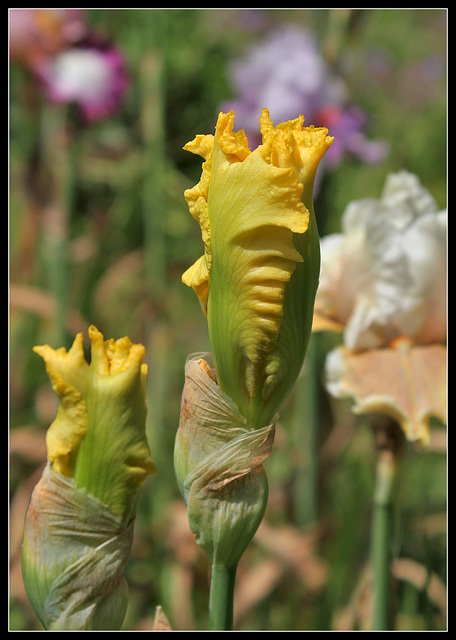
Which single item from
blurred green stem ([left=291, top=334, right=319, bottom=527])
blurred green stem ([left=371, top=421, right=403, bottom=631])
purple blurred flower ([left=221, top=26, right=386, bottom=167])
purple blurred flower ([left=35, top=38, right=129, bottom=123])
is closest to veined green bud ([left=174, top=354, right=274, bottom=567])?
blurred green stem ([left=371, top=421, right=403, bottom=631])

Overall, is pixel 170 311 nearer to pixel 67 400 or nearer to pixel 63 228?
pixel 63 228

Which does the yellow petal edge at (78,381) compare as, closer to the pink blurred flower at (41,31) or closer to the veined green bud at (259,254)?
the veined green bud at (259,254)

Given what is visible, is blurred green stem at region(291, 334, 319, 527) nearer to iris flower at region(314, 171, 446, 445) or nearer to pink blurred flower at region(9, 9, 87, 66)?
iris flower at region(314, 171, 446, 445)

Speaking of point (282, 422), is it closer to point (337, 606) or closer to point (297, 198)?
point (337, 606)

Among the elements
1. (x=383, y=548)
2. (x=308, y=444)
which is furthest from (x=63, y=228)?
(x=383, y=548)
